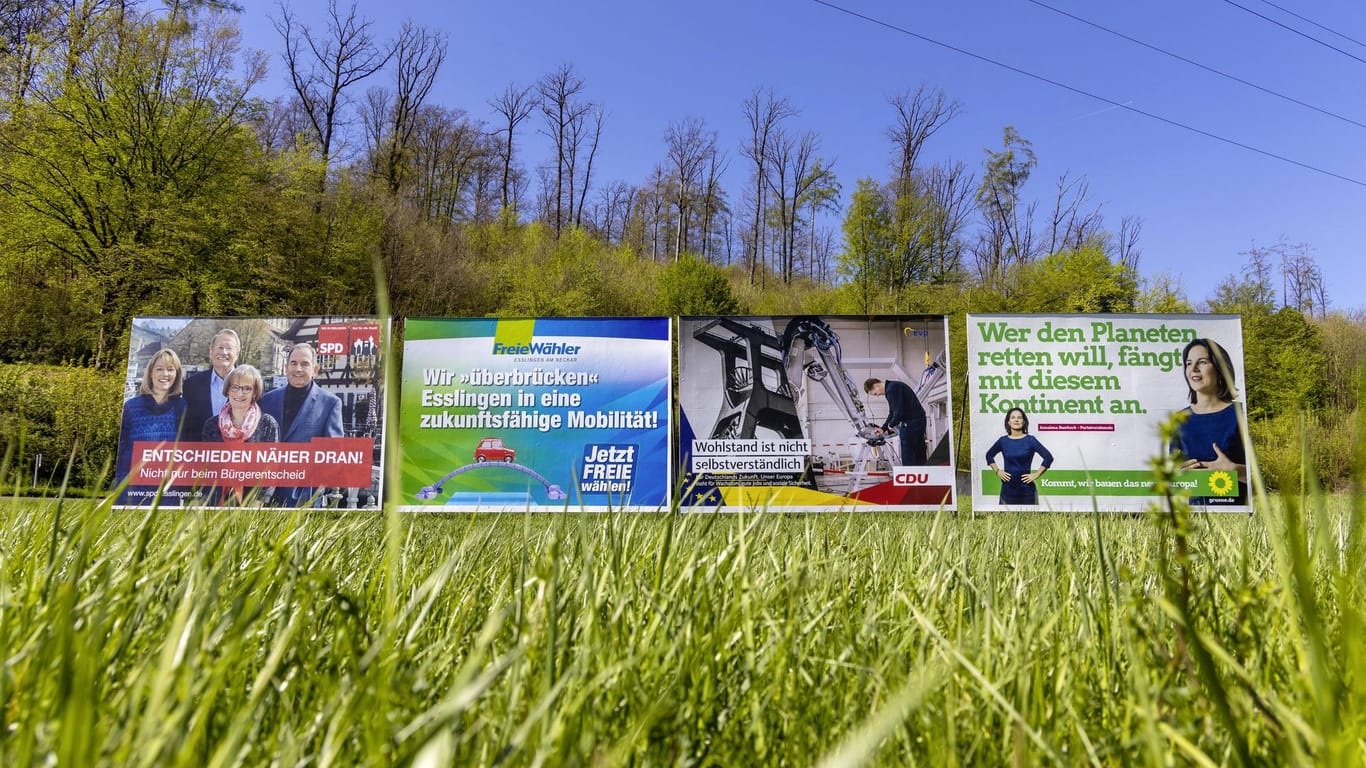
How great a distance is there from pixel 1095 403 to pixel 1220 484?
5.52 ft

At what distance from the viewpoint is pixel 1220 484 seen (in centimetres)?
846

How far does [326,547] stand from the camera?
1839 millimetres

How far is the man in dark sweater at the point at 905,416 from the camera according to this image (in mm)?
8516

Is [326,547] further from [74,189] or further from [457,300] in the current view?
[457,300]

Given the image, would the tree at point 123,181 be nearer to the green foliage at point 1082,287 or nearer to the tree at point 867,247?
the tree at point 867,247

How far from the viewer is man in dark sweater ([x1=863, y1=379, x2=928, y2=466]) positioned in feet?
27.9

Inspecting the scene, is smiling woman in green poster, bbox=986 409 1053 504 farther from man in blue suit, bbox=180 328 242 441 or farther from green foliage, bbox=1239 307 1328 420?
green foliage, bbox=1239 307 1328 420

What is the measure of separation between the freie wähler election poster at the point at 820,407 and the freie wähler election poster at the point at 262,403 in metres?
3.83

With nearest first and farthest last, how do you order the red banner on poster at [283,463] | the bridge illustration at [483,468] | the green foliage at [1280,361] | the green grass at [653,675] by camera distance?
1. the green grass at [653,675]
2. the bridge illustration at [483,468]
3. the red banner on poster at [283,463]
4. the green foliage at [1280,361]

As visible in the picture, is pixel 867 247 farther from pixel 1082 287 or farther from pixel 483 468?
pixel 483 468

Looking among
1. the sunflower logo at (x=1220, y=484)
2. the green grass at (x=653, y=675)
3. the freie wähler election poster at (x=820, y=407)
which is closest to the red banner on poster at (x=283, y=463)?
the freie wähler election poster at (x=820, y=407)

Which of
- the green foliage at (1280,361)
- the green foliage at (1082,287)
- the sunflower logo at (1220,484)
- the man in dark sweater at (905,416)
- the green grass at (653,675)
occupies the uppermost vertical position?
the green foliage at (1082,287)

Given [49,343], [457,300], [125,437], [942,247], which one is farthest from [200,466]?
[942,247]

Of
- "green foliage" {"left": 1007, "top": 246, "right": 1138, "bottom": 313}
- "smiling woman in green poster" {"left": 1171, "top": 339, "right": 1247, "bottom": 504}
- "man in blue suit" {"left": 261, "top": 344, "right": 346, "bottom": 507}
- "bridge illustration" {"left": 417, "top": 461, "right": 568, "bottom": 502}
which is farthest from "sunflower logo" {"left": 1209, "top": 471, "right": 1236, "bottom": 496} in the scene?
"green foliage" {"left": 1007, "top": 246, "right": 1138, "bottom": 313}
